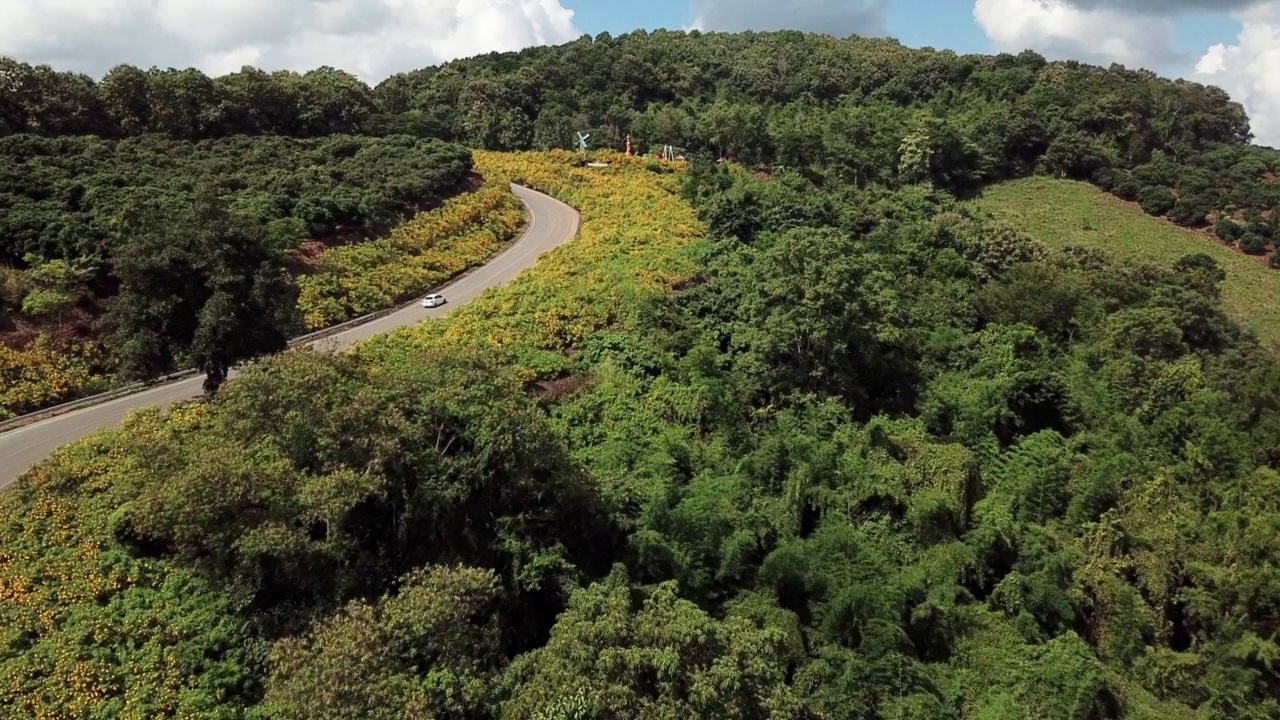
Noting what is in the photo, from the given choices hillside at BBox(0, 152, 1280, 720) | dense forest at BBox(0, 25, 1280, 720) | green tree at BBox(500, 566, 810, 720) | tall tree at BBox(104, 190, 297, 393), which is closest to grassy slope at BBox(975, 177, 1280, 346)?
dense forest at BBox(0, 25, 1280, 720)

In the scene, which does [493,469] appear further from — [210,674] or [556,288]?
[556,288]

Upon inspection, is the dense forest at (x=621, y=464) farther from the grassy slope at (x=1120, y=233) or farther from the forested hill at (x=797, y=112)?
the grassy slope at (x=1120, y=233)

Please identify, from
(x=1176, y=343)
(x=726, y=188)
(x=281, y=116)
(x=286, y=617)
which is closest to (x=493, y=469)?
(x=286, y=617)

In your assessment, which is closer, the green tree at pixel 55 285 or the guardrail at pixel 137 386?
the guardrail at pixel 137 386

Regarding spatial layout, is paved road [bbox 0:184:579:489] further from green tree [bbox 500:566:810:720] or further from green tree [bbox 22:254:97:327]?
green tree [bbox 500:566:810:720]

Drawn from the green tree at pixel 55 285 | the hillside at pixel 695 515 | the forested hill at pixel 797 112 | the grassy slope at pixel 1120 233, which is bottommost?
the hillside at pixel 695 515

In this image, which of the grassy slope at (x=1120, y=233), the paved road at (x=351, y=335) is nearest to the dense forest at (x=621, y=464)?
the paved road at (x=351, y=335)
